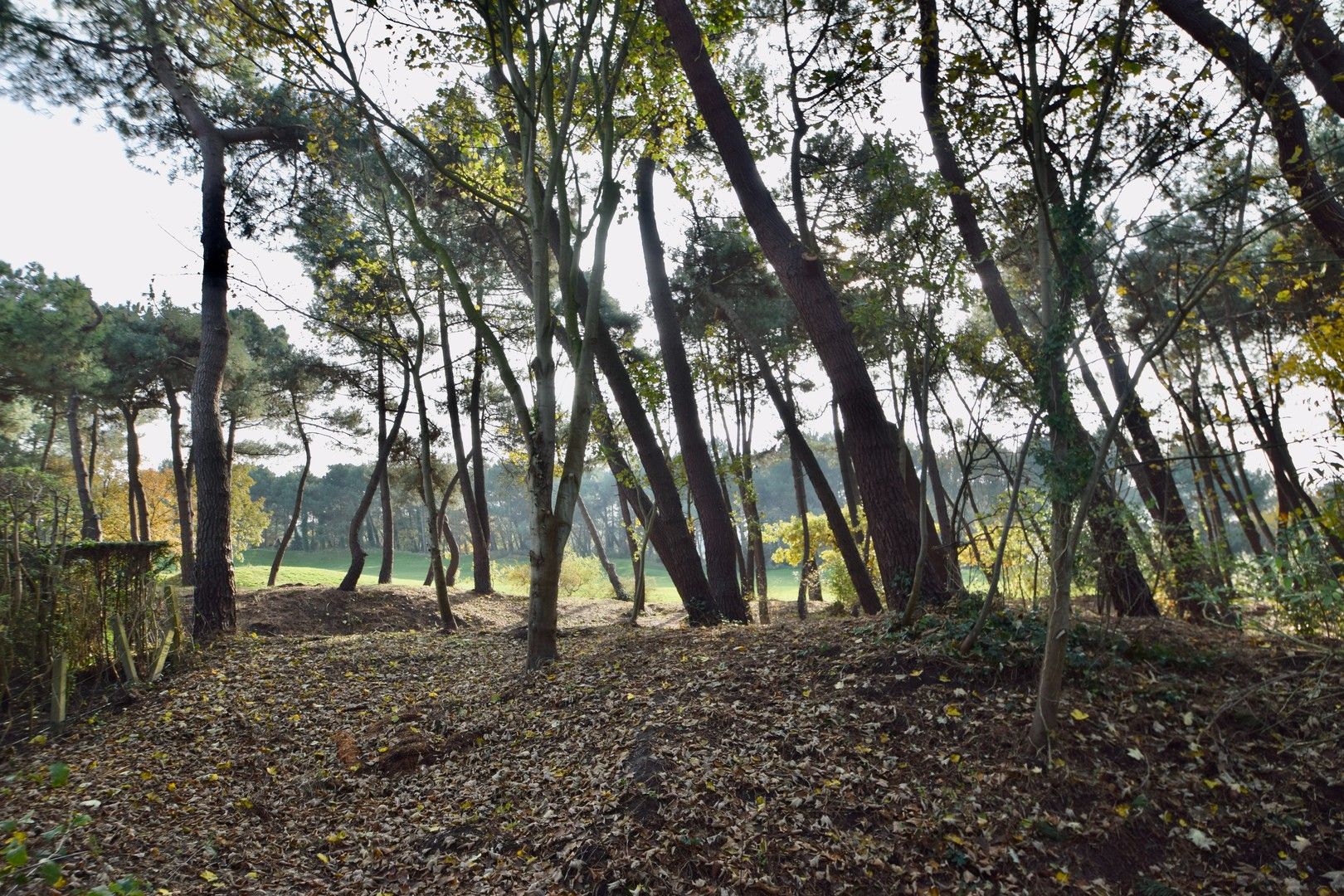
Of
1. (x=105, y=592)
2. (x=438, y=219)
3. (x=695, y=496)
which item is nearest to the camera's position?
(x=105, y=592)

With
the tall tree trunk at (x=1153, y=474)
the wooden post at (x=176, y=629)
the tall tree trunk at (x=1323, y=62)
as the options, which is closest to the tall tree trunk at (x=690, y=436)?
the tall tree trunk at (x=1153, y=474)

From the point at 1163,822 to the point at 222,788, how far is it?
17.3 ft

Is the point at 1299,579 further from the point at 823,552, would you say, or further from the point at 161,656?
the point at 823,552

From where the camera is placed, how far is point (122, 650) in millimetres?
6004

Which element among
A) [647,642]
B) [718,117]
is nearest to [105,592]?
[647,642]

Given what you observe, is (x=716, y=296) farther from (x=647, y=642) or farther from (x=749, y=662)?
(x=749, y=662)

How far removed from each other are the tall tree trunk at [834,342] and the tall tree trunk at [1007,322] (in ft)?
3.87

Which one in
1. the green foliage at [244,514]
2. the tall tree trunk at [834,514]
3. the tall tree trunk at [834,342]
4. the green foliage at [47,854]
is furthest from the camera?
the green foliage at [244,514]

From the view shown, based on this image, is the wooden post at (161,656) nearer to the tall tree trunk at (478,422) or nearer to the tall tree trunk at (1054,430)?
the tall tree trunk at (478,422)

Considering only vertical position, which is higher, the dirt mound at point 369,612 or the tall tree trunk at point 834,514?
the tall tree trunk at point 834,514

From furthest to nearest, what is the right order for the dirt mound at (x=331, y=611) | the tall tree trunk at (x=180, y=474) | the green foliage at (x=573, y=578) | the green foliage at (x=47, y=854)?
the green foliage at (x=573, y=578), the tall tree trunk at (x=180, y=474), the dirt mound at (x=331, y=611), the green foliage at (x=47, y=854)

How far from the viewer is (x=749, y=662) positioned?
541 centimetres

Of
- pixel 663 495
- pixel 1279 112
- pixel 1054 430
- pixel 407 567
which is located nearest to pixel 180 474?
pixel 663 495

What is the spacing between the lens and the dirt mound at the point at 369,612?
11055 millimetres
